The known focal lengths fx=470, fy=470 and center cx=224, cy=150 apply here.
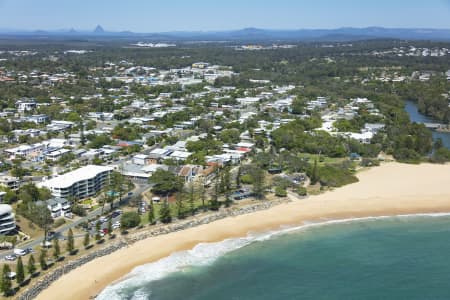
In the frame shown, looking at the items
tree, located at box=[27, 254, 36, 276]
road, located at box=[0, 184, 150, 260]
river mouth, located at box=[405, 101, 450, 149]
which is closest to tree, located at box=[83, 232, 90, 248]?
road, located at box=[0, 184, 150, 260]

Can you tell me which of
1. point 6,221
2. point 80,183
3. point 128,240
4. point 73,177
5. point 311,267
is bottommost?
point 311,267

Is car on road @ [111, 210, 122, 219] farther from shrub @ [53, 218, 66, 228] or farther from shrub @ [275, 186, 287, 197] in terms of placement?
shrub @ [275, 186, 287, 197]

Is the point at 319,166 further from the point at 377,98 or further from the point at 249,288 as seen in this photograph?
the point at 377,98

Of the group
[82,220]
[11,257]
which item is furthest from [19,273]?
[82,220]

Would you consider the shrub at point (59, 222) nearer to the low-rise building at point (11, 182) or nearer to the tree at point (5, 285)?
the tree at point (5, 285)

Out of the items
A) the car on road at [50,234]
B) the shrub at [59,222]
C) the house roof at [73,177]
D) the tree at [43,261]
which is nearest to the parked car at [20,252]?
the tree at [43,261]

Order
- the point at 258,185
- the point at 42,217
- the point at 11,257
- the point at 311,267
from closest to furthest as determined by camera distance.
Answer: the point at 11,257 < the point at 311,267 < the point at 42,217 < the point at 258,185

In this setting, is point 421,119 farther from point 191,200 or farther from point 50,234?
point 50,234

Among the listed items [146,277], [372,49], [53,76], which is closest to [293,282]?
[146,277]
